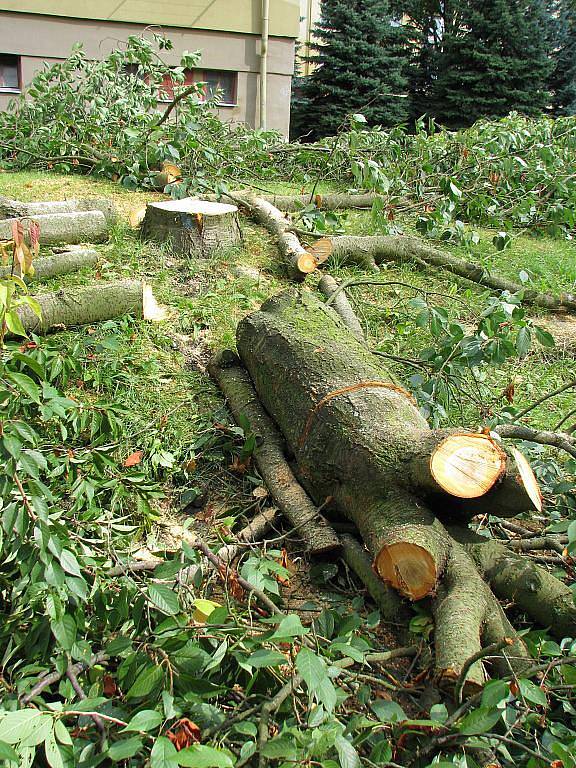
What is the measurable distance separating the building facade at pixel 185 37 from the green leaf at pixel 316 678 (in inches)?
480

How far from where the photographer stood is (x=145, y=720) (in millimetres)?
1713

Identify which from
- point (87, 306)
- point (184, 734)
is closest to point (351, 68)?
point (87, 306)

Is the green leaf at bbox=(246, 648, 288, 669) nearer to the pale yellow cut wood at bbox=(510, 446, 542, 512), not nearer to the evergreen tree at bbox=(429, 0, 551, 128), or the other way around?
the pale yellow cut wood at bbox=(510, 446, 542, 512)

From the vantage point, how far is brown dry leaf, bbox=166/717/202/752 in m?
1.78

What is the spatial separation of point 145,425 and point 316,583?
4.21 feet

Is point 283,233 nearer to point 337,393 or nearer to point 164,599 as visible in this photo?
point 337,393

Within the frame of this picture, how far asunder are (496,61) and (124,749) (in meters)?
16.6

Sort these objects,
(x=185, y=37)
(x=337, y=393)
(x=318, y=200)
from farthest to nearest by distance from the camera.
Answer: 1. (x=185, y=37)
2. (x=318, y=200)
3. (x=337, y=393)

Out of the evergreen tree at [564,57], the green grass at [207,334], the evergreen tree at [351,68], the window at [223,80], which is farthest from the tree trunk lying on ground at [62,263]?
the evergreen tree at [564,57]

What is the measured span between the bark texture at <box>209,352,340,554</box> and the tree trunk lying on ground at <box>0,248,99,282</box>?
4.64 ft

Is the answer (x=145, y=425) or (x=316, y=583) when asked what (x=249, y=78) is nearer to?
(x=145, y=425)

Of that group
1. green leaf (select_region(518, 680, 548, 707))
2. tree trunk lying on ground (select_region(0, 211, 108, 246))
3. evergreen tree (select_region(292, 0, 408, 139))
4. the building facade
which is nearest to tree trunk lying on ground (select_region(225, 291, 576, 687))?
green leaf (select_region(518, 680, 548, 707))

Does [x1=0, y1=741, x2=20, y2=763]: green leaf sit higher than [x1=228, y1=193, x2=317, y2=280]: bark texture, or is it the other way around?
[x1=228, y1=193, x2=317, y2=280]: bark texture

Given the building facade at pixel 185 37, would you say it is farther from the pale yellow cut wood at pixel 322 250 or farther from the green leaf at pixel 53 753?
the green leaf at pixel 53 753
